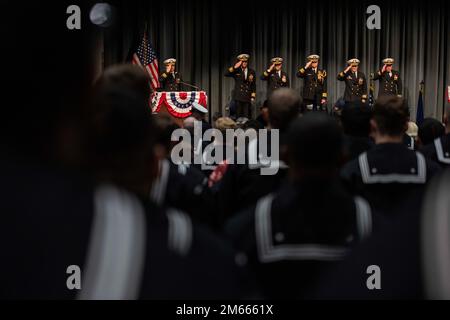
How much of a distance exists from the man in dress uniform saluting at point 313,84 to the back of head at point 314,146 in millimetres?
12175

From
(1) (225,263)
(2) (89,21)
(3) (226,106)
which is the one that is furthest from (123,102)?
(3) (226,106)

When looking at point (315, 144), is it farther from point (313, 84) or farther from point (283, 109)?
point (313, 84)

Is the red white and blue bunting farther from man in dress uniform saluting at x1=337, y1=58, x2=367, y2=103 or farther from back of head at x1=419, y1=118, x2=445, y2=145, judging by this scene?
back of head at x1=419, y1=118, x2=445, y2=145

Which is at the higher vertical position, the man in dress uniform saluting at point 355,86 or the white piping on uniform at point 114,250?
the man in dress uniform saluting at point 355,86

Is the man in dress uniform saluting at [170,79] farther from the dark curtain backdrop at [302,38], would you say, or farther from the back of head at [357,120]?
the back of head at [357,120]

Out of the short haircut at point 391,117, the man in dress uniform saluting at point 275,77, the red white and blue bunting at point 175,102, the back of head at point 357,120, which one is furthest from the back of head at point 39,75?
the man in dress uniform saluting at point 275,77

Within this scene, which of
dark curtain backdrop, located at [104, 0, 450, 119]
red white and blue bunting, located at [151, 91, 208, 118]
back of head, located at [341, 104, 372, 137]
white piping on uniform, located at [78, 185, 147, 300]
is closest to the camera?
white piping on uniform, located at [78, 185, 147, 300]

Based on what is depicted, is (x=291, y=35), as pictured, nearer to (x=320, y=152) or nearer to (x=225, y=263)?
(x=320, y=152)

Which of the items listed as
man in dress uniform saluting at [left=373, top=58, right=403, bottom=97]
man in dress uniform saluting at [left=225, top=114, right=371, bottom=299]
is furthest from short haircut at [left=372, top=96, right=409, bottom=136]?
man in dress uniform saluting at [left=373, top=58, right=403, bottom=97]

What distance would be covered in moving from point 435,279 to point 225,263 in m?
0.22

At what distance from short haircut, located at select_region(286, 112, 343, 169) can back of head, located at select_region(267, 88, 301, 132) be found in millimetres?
1091

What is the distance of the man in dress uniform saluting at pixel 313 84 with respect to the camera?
539 inches

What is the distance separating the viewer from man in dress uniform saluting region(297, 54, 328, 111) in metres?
13.7

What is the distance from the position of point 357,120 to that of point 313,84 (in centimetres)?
1074
